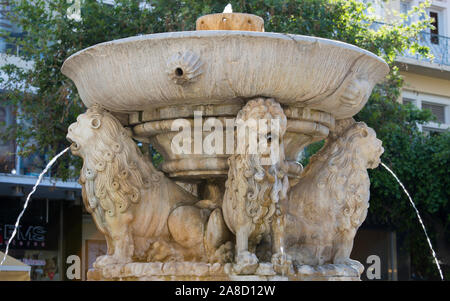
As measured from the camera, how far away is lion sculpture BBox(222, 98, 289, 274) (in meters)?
4.81

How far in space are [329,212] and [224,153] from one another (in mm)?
836

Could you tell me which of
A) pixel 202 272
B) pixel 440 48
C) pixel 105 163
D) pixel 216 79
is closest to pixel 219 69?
pixel 216 79

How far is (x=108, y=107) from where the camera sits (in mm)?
5250

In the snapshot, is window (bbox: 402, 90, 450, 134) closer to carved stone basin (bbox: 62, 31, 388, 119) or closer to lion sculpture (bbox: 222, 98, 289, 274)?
carved stone basin (bbox: 62, 31, 388, 119)

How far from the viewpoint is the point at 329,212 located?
5.32 m

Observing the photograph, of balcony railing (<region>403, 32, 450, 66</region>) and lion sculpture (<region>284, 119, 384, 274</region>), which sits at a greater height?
balcony railing (<region>403, 32, 450, 66</region>)

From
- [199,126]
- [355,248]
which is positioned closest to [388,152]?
[355,248]

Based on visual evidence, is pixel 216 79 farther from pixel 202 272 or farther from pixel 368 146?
pixel 368 146

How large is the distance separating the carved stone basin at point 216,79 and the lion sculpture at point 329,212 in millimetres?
263

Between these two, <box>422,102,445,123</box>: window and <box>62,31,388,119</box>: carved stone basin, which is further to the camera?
<box>422,102,445,123</box>: window

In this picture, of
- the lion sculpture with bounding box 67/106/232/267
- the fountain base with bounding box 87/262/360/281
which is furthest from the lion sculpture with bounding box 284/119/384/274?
the lion sculpture with bounding box 67/106/232/267

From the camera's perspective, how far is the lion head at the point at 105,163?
5.10 metres

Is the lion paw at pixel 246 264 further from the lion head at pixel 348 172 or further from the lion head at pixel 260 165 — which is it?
the lion head at pixel 348 172

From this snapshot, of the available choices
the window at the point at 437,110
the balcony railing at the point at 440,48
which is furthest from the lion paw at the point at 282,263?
the window at the point at 437,110
